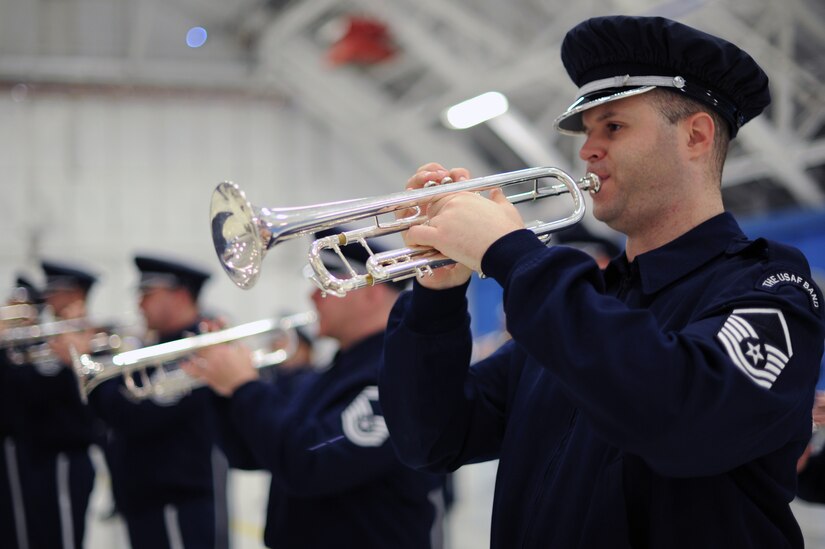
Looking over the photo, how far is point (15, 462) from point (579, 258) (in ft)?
16.7

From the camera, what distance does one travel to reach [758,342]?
1.37 m

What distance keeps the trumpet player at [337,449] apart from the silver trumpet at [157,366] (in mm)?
715

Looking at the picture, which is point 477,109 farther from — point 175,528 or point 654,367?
point 654,367

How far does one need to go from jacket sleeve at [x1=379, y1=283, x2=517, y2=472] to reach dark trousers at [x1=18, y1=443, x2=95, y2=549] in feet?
13.5

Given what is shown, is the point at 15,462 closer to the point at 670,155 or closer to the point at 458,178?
the point at 458,178

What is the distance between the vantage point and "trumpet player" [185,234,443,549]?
9.02 feet

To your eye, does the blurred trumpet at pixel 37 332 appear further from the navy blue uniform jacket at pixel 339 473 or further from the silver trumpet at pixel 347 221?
the silver trumpet at pixel 347 221

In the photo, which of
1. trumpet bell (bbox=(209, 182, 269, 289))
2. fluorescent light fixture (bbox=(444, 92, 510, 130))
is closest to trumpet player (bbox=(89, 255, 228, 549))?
trumpet bell (bbox=(209, 182, 269, 289))

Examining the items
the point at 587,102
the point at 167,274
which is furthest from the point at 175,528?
the point at 587,102

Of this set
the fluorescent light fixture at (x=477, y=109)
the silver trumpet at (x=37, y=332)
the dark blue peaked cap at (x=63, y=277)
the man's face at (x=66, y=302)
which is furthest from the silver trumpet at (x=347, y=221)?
the fluorescent light fixture at (x=477, y=109)

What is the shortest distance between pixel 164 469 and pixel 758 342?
359cm

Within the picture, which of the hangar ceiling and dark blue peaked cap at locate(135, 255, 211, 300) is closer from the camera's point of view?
dark blue peaked cap at locate(135, 255, 211, 300)

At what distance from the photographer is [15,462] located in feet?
17.7

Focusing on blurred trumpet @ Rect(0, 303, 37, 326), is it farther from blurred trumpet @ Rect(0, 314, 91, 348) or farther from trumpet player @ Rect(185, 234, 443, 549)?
trumpet player @ Rect(185, 234, 443, 549)
